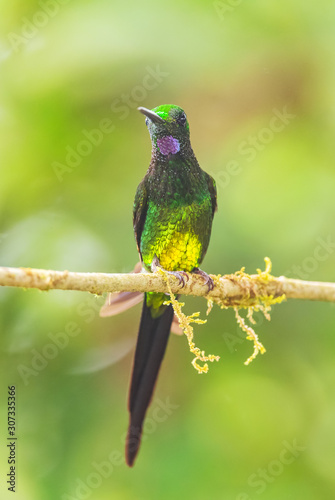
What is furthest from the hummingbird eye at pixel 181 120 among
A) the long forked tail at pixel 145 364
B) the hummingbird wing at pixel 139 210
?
the long forked tail at pixel 145 364

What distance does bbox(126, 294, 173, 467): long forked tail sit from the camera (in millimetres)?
3189

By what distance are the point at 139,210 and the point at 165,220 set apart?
249mm

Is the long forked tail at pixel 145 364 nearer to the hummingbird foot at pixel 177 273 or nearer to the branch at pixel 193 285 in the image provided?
the hummingbird foot at pixel 177 273

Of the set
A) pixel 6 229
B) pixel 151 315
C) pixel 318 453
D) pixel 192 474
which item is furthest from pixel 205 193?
pixel 318 453

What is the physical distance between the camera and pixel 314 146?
3982 mm

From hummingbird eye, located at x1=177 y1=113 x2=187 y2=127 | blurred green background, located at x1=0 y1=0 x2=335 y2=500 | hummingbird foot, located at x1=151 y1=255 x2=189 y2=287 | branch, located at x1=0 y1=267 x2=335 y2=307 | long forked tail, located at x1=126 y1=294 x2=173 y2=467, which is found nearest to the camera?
branch, located at x1=0 y1=267 x2=335 y2=307

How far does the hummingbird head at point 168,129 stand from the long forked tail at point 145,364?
0.89m

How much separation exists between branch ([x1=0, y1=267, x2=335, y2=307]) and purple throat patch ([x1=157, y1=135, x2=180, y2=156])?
668 millimetres

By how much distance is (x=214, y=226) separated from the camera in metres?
3.62

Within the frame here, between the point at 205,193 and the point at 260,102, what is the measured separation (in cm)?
118

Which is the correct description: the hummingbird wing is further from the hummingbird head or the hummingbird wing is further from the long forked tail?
the long forked tail

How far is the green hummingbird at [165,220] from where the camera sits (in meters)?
3.03

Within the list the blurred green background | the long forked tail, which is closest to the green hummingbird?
the long forked tail

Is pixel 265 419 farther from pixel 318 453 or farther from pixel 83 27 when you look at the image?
pixel 83 27
